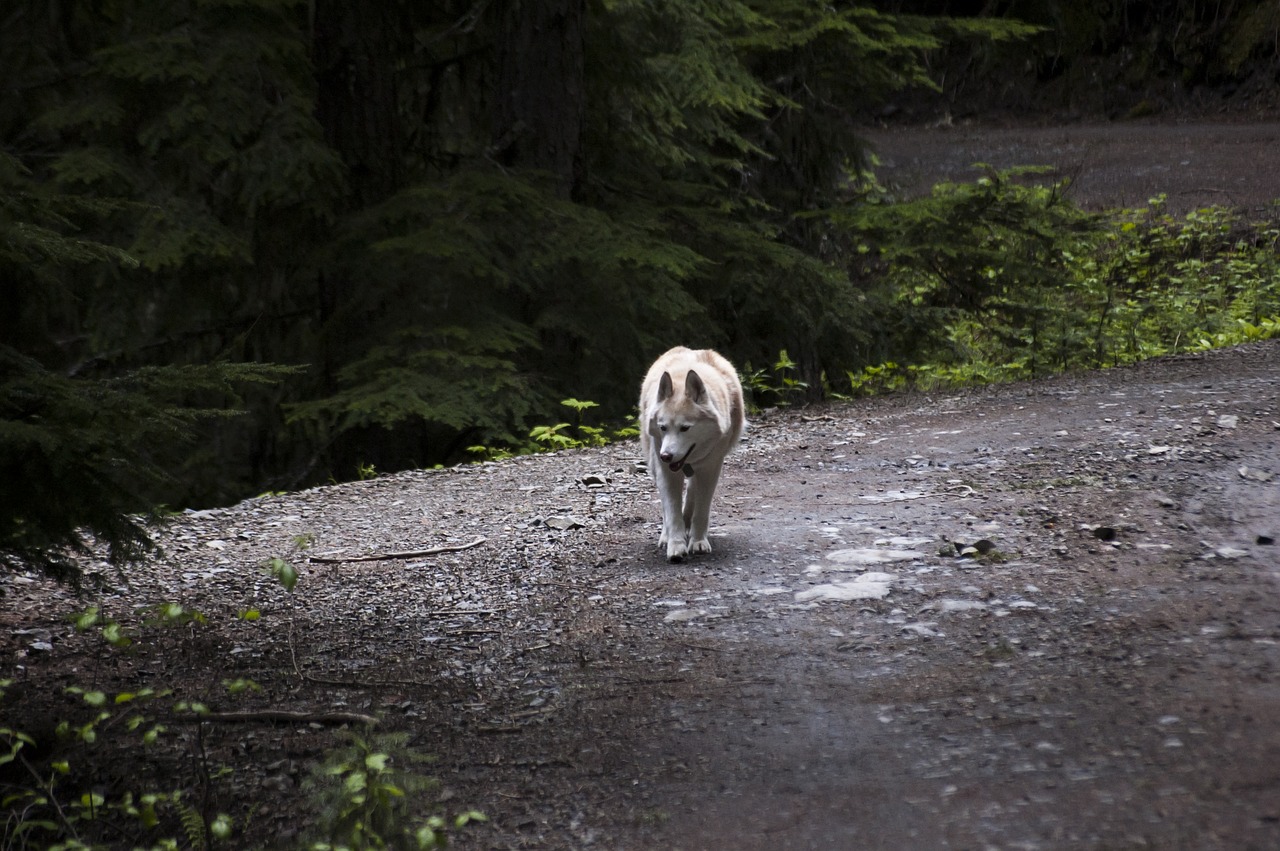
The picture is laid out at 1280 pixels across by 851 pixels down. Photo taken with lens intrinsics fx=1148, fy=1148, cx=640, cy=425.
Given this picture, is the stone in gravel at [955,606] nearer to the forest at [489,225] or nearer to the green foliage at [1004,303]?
the forest at [489,225]

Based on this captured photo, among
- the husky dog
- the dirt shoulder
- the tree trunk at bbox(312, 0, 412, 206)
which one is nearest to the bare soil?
the dirt shoulder

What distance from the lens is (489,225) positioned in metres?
10.2

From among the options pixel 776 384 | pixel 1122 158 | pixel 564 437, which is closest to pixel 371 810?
pixel 564 437

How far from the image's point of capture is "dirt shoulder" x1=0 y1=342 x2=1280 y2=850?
3.31 meters

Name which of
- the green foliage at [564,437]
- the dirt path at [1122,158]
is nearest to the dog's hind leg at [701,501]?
the green foliage at [564,437]

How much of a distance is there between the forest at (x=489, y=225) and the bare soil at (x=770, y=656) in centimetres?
255

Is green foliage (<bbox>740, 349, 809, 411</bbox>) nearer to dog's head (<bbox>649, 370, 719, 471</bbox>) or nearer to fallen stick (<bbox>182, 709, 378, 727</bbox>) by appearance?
dog's head (<bbox>649, 370, 719, 471</bbox>)

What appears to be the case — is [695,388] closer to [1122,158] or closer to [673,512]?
[673,512]

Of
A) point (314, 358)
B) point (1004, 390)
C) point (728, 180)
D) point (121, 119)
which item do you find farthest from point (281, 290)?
point (1004, 390)

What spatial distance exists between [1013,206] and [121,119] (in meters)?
8.86

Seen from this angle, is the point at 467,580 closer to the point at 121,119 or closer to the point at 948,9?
the point at 121,119

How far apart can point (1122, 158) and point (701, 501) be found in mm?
19543

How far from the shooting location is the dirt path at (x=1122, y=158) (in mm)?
20094

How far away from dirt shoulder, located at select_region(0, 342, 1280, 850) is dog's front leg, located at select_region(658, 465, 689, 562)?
0.13m
